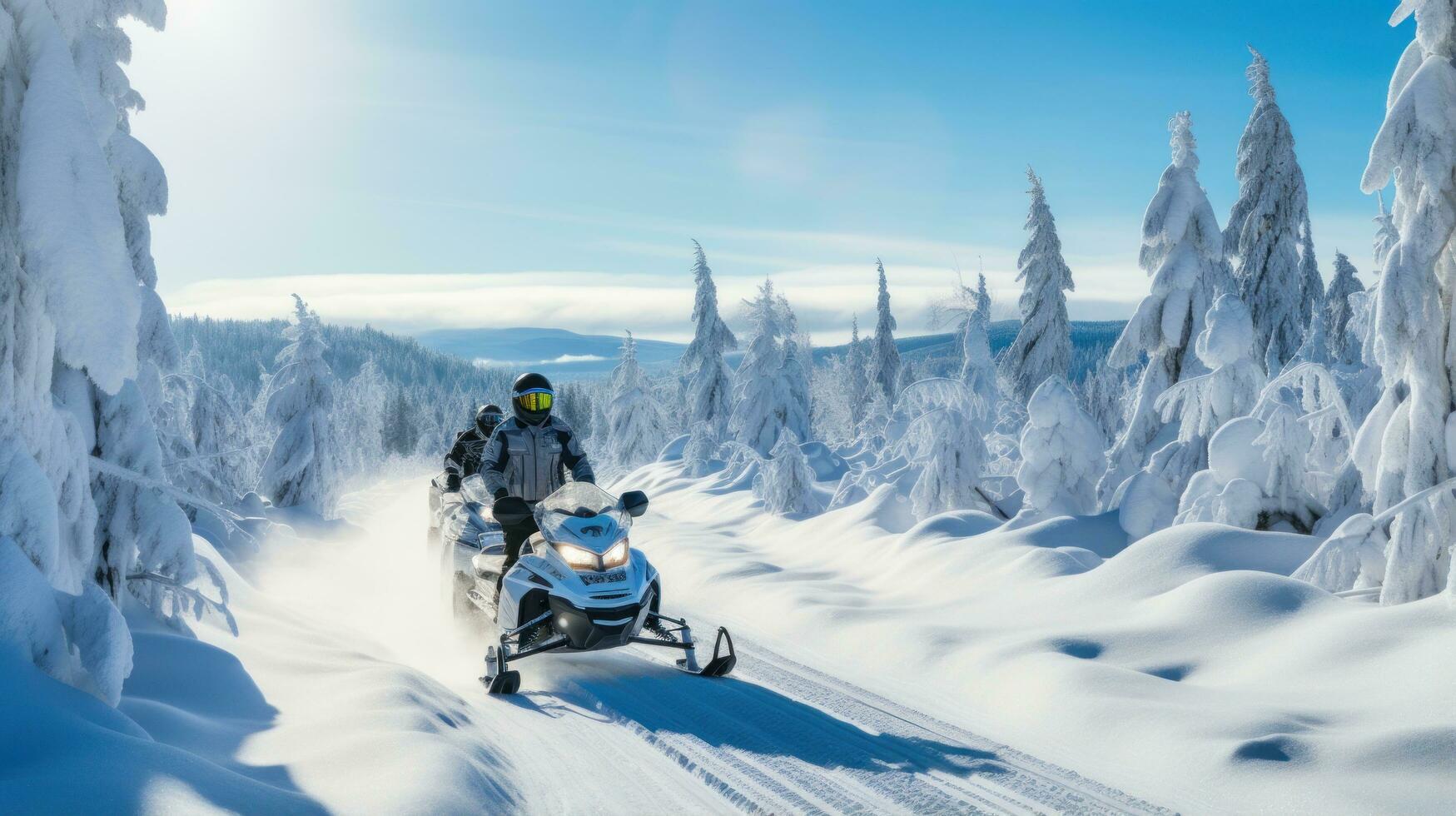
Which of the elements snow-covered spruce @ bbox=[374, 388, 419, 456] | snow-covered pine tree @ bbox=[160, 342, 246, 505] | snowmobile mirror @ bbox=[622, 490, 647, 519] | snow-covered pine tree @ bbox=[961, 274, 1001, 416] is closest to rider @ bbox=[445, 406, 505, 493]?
snowmobile mirror @ bbox=[622, 490, 647, 519]

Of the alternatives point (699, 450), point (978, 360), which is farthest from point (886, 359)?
point (699, 450)

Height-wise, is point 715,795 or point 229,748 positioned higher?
point 229,748

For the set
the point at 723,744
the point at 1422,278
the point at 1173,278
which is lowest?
the point at 723,744

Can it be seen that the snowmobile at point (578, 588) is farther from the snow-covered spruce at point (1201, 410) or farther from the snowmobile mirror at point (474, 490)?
the snow-covered spruce at point (1201, 410)

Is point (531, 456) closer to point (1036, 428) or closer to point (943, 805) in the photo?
point (943, 805)

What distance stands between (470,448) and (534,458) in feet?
12.4

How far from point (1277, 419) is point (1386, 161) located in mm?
5039

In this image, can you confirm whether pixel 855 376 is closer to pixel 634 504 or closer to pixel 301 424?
pixel 301 424

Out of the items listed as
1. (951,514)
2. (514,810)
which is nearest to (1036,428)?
(951,514)

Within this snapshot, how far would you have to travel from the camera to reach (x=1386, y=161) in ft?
23.5

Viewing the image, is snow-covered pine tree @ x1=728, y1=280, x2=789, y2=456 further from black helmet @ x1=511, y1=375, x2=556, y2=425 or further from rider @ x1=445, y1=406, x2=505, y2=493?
black helmet @ x1=511, y1=375, x2=556, y2=425

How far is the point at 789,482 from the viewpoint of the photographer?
68.9 feet

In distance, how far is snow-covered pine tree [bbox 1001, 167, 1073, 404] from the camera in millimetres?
30500

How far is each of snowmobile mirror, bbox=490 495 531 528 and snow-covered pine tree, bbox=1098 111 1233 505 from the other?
14316mm
